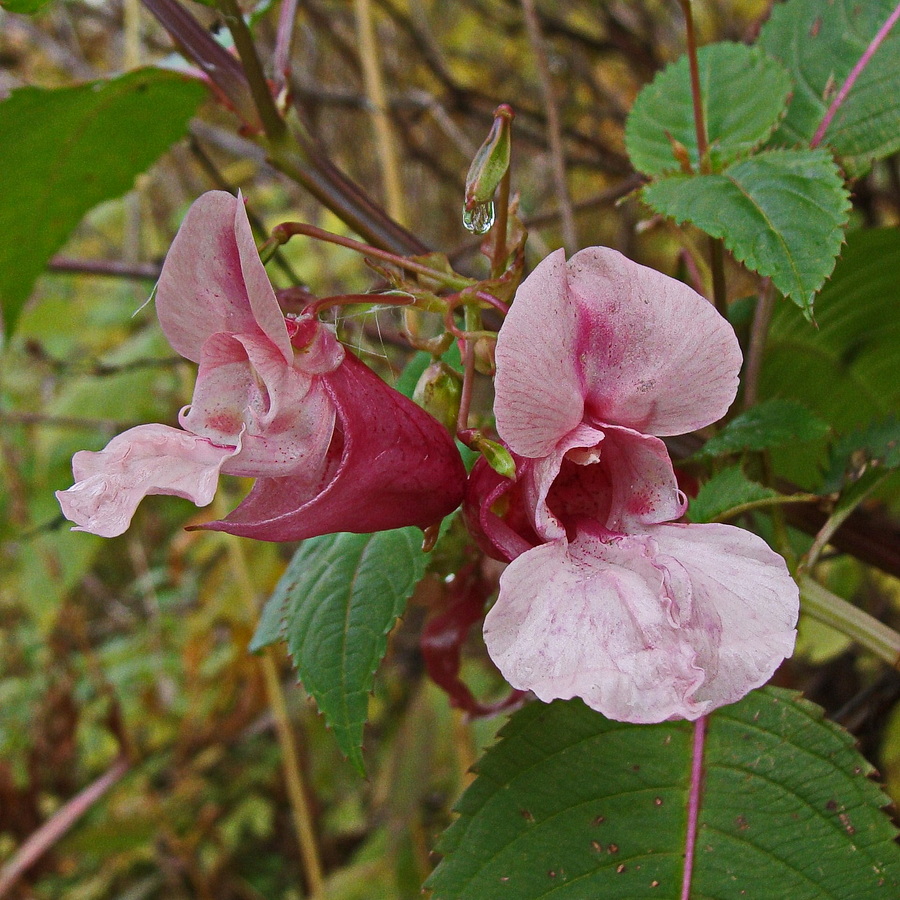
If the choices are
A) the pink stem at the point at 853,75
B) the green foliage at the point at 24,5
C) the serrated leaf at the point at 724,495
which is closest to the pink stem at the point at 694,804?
the serrated leaf at the point at 724,495

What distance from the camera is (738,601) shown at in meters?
0.37

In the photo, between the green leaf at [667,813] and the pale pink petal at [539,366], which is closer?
the pale pink petal at [539,366]

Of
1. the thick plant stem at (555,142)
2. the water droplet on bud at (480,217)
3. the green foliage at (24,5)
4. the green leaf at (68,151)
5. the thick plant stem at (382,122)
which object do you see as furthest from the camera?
the thick plant stem at (382,122)

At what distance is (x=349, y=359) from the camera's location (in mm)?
425

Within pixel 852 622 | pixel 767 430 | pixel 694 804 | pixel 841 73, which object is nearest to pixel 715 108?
pixel 841 73

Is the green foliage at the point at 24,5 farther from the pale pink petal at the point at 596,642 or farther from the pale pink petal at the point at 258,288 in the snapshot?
the pale pink petal at the point at 596,642

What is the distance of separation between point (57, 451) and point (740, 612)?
1588mm

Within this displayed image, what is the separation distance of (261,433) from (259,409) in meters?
0.03

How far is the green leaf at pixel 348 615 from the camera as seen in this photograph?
0.49m

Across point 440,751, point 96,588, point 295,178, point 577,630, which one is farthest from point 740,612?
point 96,588

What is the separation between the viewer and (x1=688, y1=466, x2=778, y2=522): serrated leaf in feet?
1.51

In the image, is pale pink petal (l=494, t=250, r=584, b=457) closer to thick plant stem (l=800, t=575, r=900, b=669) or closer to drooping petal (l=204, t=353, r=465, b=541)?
drooping petal (l=204, t=353, r=465, b=541)

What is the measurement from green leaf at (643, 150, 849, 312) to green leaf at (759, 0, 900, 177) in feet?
0.46

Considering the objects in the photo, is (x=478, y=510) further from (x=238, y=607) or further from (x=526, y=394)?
(x=238, y=607)
